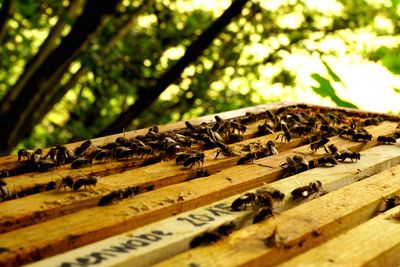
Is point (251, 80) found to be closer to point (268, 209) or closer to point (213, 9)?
point (213, 9)

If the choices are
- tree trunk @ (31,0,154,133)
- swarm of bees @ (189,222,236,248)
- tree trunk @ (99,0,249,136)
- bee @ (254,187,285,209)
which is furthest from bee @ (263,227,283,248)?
tree trunk @ (31,0,154,133)

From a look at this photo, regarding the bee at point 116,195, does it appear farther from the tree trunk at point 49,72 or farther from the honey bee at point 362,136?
the tree trunk at point 49,72

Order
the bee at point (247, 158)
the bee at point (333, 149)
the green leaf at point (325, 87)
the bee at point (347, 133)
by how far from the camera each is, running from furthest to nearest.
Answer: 1. the bee at point (347, 133)
2. the green leaf at point (325, 87)
3. the bee at point (333, 149)
4. the bee at point (247, 158)

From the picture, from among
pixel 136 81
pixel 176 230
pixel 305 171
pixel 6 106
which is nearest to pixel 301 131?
pixel 305 171

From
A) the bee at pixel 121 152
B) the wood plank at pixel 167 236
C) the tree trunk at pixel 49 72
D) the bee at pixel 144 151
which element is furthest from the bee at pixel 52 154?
the tree trunk at pixel 49 72

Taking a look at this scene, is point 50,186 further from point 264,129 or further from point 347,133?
point 347,133

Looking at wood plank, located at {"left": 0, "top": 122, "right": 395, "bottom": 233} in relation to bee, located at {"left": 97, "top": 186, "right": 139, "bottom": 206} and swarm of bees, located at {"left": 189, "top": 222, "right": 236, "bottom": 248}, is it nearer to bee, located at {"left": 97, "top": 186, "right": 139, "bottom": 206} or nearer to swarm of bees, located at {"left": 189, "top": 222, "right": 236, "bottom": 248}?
bee, located at {"left": 97, "top": 186, "right": 139, "bottom": 206}

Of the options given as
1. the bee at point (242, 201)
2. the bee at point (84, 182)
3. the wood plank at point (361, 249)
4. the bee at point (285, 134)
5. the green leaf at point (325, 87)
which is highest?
the green leaf at point (325, 87)

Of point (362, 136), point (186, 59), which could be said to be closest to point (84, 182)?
point (362, 136)
